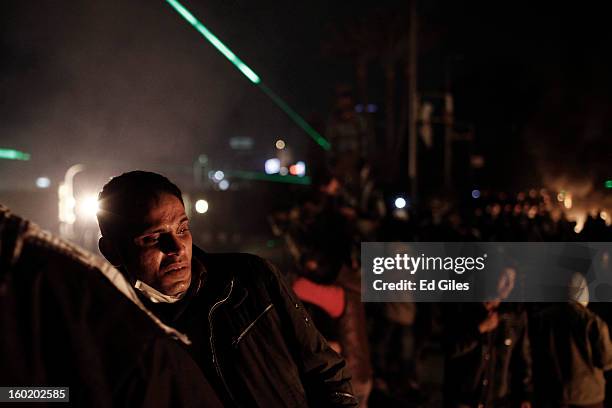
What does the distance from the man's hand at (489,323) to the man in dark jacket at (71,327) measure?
3689 mm

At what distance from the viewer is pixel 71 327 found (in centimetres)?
104

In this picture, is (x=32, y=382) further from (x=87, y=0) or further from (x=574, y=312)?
(x=87, y=0)

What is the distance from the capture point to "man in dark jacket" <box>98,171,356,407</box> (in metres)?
2.12

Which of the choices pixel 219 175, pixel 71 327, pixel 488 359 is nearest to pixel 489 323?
pixel 488 359

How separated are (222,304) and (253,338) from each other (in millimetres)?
178

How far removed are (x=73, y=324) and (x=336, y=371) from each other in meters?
1.54

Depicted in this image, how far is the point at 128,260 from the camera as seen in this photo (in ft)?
7.94

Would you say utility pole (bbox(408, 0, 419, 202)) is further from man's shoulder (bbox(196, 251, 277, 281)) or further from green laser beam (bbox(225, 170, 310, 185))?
man's shoulder (bbox(196, 251, 277, 281))

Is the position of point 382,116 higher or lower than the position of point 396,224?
higher

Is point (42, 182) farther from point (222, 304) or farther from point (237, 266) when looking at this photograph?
point (222, 304)

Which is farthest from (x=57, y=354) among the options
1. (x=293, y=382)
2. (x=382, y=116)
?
(x=382, y=116)

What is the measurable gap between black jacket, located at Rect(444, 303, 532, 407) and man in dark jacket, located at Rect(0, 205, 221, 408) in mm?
3672

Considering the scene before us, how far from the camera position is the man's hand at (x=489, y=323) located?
4.43 metres

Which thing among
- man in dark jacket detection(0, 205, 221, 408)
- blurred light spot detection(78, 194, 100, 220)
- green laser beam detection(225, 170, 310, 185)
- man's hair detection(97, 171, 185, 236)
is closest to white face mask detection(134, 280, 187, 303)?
man's hair detection(97, 171, 185, 236)
